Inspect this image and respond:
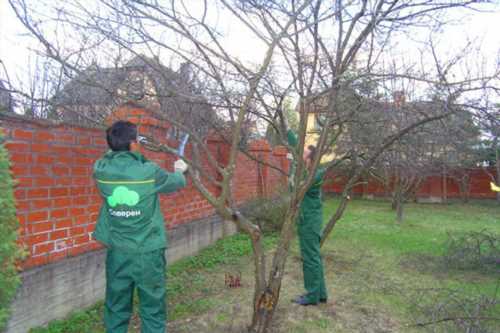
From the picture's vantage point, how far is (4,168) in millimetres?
2066

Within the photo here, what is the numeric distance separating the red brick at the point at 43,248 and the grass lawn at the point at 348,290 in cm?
66

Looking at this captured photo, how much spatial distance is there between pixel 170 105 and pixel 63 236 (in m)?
1.80

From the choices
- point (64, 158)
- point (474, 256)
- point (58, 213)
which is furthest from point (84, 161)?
point (474, 256)

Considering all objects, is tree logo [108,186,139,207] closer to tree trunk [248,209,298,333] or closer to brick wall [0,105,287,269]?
brick wall [0,105,287,269]

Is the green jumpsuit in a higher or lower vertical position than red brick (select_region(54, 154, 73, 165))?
lower

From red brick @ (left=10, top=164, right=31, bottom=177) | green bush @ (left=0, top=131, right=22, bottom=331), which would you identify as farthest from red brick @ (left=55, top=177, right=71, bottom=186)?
green bush @ (left=0, top=131, right=22, bottom=331)

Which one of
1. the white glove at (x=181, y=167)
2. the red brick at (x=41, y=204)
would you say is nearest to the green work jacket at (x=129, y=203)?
the white glove at (x=181, y=167)

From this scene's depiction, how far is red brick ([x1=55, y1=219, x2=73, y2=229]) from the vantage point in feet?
12.5

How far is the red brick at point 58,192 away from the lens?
377cm

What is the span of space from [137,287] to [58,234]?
126 centimetres

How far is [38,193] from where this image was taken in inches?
142

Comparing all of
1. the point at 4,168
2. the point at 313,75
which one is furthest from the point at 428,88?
the point at 4,168

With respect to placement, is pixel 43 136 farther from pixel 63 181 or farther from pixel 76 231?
pixel 76 231

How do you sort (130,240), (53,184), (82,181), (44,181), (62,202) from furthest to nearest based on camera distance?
(82,181) → (62,202) → (53,184) → (44,181) → (130,240)
